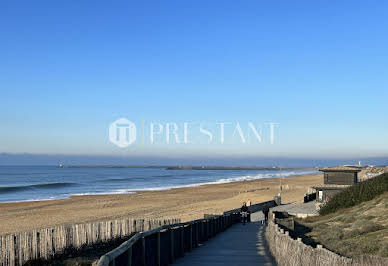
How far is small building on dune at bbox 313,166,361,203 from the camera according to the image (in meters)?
34.0

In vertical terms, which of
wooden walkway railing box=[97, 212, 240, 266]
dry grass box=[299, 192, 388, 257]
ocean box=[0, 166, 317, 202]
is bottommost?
ocean box=[0, 166, 317, 202]

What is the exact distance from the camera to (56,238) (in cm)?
1398

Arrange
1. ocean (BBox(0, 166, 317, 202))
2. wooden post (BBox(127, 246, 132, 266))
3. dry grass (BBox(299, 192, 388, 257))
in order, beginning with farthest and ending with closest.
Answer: ocean (BBox(0, 166, 317, 202))
dry grass (BBox(299, 192, 388, 257))
wooden post (BBox(127, 246, 132, 266))

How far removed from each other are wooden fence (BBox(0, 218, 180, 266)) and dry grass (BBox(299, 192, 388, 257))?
21.9 feet

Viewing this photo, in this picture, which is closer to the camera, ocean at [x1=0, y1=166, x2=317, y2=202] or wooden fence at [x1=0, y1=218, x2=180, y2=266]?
wooden fence at [x1=0, y1=218, x2=180, y2=266]

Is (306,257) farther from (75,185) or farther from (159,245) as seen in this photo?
(75,185)

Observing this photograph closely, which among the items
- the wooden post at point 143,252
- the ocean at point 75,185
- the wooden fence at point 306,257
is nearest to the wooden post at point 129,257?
the wooden post at point 143,252

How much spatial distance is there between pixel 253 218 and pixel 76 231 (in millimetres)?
20101

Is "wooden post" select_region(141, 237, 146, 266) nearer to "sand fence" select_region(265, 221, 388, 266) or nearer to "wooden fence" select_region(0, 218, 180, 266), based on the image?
"sand fence" select_region(265, 221, 388, 266)

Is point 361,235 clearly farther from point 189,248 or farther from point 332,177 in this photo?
point 332,177

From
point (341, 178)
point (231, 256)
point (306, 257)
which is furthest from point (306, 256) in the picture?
point (341, 178)

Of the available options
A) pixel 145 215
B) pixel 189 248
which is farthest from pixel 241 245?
pixel 145 215

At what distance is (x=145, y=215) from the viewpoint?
127ft

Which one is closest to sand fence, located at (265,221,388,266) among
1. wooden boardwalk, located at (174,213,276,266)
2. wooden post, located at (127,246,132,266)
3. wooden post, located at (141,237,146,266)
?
wooden boardwalk, located at (174,213,276,266)
